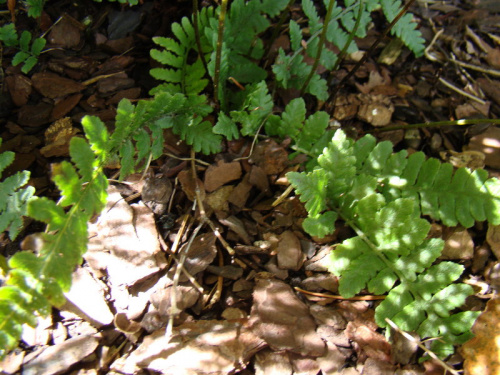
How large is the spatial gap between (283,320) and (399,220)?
768 millimetres

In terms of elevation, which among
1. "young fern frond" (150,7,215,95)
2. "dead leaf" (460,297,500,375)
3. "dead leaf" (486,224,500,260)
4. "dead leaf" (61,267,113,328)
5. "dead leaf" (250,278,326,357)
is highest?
"young fern frond" (150,7,215,95)

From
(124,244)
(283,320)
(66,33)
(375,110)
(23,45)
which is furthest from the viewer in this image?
(375,110)

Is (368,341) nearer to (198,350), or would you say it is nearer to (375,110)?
(198,350)

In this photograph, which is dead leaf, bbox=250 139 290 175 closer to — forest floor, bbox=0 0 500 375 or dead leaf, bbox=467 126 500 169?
forest floor, bbox=0 0 500 375

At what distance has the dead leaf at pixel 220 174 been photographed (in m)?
2.44

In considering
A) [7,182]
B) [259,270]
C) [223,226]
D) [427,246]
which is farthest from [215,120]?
[427,246]

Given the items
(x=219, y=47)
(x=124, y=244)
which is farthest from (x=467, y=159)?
(x=124, y=244)

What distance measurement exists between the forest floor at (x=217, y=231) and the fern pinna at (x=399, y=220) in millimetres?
166

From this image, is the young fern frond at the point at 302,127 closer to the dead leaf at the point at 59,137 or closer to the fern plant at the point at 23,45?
the dead leaf at the point at 59,137

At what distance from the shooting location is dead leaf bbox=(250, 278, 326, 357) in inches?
79.2

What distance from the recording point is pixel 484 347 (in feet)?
6.54

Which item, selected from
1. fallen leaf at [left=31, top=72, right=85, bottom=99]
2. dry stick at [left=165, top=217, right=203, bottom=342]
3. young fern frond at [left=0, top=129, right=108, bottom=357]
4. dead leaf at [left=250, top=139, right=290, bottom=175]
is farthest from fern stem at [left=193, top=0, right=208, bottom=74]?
dry stick at [left=165, top=217, right=203, bottom=342]

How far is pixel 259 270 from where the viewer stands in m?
2.26

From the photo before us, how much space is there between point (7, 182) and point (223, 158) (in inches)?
46.2
